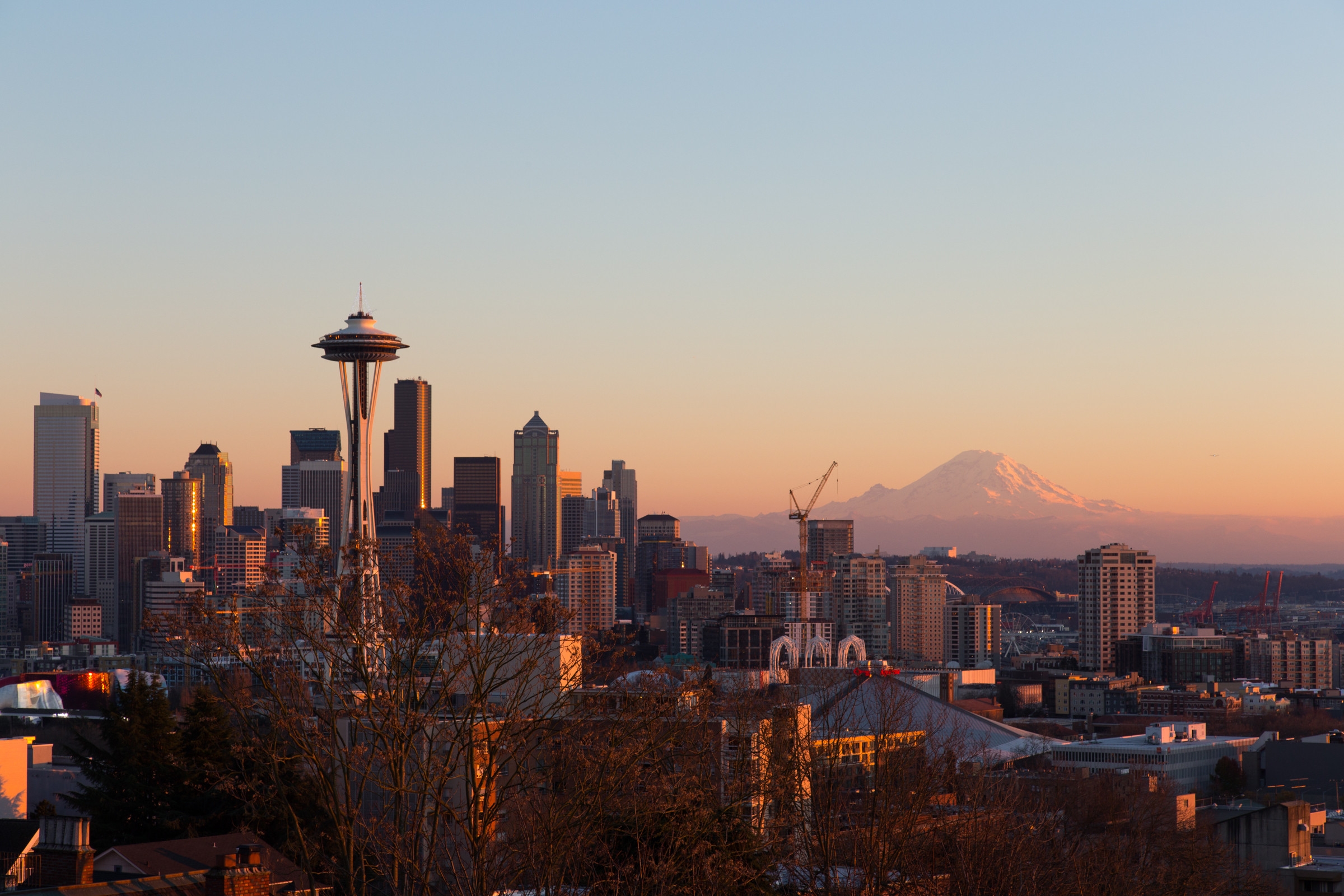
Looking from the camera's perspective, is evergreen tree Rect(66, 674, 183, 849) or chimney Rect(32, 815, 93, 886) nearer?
chimney Rect(32, 815, 93, 886)

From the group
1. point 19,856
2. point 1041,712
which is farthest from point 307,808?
point 1041,712

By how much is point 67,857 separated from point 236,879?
405cm

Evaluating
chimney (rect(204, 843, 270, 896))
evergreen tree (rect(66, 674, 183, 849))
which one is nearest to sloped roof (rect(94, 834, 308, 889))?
chimney (rect(204, 843, 270, 896))

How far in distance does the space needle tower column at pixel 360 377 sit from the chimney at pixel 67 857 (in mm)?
102437

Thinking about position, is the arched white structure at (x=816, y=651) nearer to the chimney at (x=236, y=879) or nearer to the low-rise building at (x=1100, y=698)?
the low-rise building at (x=1100, y=698)

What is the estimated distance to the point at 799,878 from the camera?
27.8 m

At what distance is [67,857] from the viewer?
979 inches

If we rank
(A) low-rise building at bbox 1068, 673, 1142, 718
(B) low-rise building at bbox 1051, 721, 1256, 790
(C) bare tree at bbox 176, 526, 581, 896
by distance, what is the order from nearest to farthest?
(C) bare tree at bbox 176, 526, 581, 896, (B) low-rise building at bbox 1051, 721, 1256, 790, (A) low-rise building at bbox 1068, 673, 1142, 718

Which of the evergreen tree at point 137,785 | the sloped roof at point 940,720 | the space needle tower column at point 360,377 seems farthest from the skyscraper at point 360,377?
the evergreen tree at point 137,785

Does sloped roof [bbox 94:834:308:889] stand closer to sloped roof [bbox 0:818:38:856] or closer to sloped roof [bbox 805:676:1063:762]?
sloped roof [bbox 0:818:38:856]

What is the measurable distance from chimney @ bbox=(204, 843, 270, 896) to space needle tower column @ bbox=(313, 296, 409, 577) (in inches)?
4152

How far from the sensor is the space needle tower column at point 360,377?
12812 cm

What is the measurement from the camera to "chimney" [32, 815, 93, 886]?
80.8ft

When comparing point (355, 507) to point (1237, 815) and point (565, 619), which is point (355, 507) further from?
point (565, 619)
